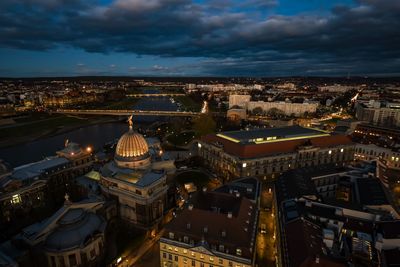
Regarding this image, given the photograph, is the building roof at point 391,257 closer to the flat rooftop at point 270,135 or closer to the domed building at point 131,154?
the flat rooftop at point 270,135

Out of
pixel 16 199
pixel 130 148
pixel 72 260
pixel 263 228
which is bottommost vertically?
pixel 263 228

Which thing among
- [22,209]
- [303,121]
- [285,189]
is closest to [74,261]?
[22,209]

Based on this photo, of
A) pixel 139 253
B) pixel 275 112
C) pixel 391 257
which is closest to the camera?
pixel 391 257

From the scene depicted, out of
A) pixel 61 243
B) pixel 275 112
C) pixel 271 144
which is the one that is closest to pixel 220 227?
pixel 61 243

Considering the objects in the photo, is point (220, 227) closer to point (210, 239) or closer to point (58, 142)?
point (210, 239)

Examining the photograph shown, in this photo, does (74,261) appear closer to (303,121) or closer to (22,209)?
(22,209)

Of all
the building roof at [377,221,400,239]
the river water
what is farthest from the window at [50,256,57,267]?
the river water
